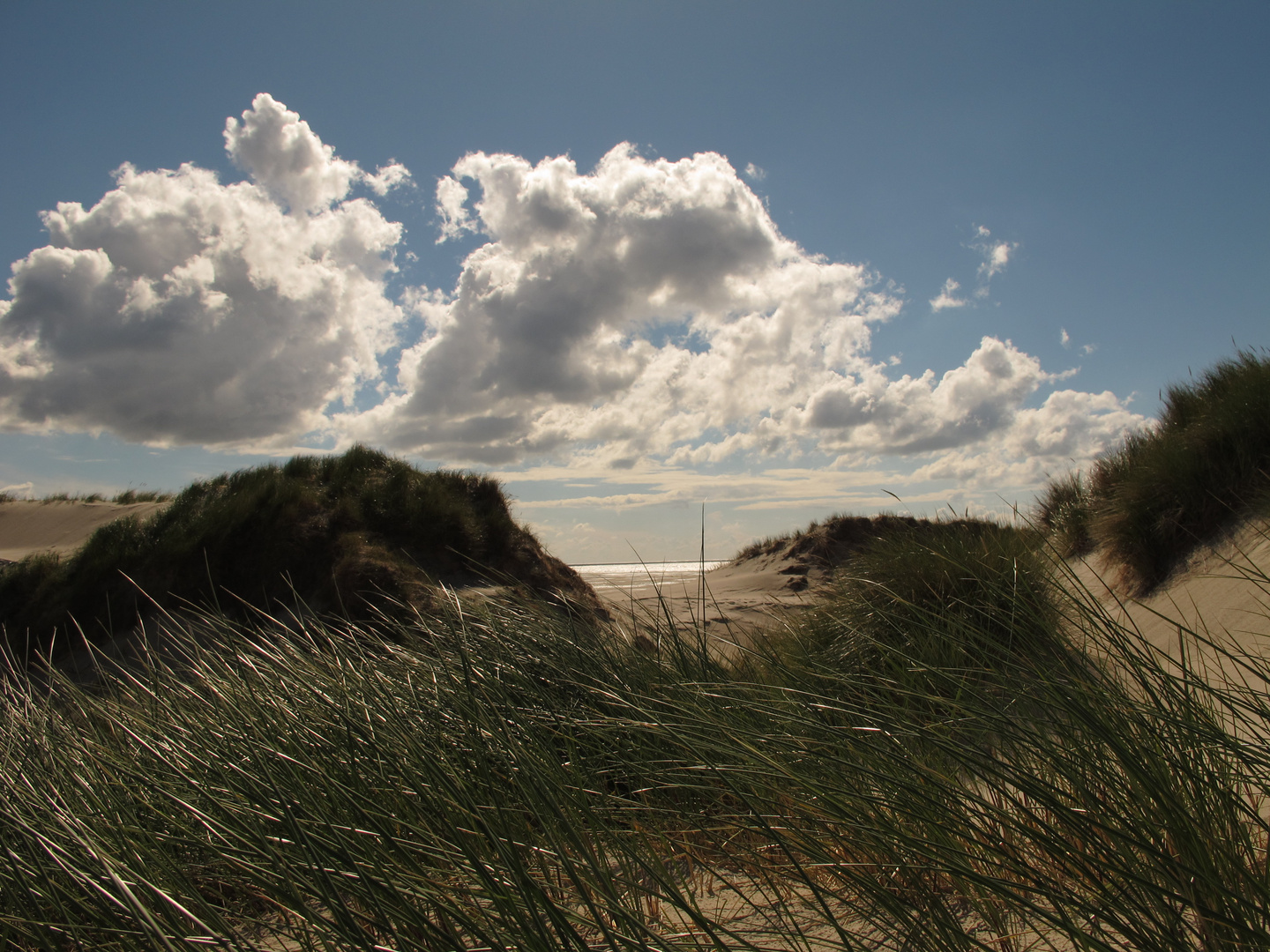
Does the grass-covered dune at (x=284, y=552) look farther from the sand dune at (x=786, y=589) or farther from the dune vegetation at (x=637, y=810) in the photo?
the dune vegetation at (x=637, y=810)

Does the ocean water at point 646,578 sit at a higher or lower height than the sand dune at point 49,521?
lower

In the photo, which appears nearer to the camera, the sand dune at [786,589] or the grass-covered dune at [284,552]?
the sand dune at [786,589]

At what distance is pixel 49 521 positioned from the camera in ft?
50.2

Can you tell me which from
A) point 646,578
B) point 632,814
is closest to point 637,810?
point 632,814

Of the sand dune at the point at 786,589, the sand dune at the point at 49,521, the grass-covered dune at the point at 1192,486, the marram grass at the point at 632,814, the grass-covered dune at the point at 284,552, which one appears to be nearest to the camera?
the marram grass at the point at 632,814

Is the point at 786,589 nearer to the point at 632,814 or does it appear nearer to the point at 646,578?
the point at 646,578

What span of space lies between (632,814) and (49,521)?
62.2 ft

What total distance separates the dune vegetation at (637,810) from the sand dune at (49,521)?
12.7 m

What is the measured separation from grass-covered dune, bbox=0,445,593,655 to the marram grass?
418 centimetres

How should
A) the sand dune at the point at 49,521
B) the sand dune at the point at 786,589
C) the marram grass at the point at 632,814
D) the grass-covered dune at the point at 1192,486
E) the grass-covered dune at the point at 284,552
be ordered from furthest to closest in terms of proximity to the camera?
the sand dune at the point at 49,521, the grass-covered dune at the point at 284,552, the grass-covered dune at the point at 1192,486, the sand dune at the point at 786,589, the marram grass at the point at 632,814

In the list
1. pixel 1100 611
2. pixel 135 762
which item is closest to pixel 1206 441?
pixel 1100 611

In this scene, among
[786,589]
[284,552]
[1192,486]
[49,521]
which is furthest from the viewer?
[49,521]

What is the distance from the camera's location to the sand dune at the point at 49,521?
12.9 m

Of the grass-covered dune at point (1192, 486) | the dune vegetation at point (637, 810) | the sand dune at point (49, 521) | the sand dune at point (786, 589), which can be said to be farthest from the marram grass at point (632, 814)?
the sand dune at point (49, 521)
